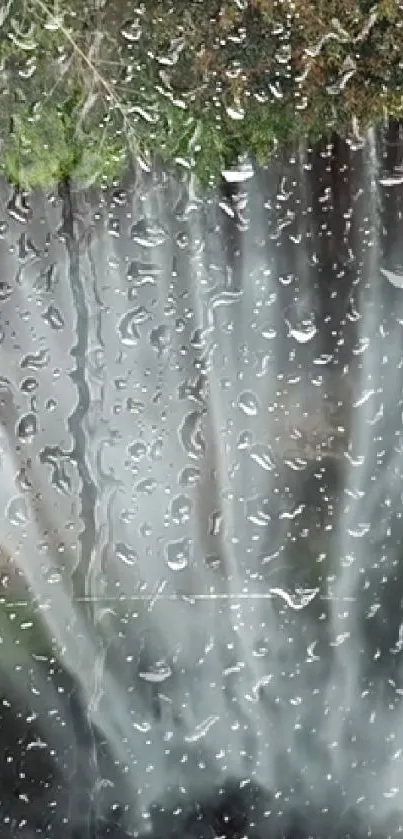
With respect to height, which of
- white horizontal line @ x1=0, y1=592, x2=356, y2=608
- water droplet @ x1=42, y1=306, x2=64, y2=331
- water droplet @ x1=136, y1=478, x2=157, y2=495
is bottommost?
white horizontal line @ x1=0, y1=592, x2=356, y2=608

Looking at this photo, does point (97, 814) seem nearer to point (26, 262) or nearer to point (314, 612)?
point (314, 612)

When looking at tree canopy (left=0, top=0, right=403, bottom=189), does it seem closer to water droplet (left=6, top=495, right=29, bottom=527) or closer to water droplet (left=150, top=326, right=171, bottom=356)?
water droplet (left=150, top=326, right=171, bottom=356)

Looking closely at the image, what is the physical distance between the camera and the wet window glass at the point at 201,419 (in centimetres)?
93

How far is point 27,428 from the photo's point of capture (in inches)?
39.6

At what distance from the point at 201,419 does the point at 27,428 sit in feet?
0.67

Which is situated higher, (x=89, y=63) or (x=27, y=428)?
(x=89, y=63)

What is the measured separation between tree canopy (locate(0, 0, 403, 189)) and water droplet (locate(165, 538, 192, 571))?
427mm

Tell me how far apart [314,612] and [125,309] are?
45 cm

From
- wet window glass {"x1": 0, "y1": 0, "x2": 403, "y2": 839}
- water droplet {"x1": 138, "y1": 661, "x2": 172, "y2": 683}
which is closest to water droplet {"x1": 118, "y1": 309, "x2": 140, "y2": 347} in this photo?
wet window glass {"x1": 0, "y1": 0, "x2": 403, "y2": 839}

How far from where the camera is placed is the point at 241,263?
1.01 metres

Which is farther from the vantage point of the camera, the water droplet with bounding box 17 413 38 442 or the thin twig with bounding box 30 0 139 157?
the water droplet with bounding box 17 413 38 442

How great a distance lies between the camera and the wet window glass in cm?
93

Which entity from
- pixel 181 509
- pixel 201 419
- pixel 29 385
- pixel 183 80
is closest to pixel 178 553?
pixel 181 509

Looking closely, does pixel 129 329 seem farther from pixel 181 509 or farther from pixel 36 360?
pixel 181 509
